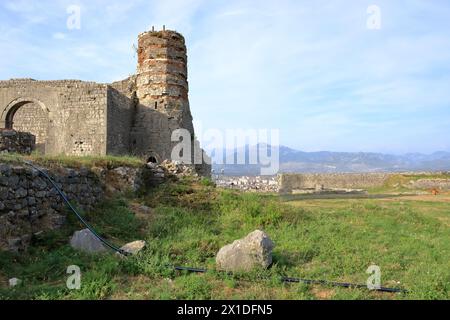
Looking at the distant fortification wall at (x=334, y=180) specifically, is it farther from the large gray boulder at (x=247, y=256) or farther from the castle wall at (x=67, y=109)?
the large gray boulder at (x=247, y=256)

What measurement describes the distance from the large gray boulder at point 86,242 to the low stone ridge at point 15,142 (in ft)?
15.6

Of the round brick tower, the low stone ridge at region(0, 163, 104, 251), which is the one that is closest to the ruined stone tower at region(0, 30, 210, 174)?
the round brick tower

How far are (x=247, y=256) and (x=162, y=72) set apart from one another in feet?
41.4

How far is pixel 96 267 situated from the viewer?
6.42 meters

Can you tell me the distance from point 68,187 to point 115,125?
25.5 ft

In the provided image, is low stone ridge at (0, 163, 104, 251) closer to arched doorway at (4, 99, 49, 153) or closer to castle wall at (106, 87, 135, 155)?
castle wall at (106, 87, 135, 155)

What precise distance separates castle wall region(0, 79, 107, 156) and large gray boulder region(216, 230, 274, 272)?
1059 cm

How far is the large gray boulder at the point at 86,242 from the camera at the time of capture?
734 cm

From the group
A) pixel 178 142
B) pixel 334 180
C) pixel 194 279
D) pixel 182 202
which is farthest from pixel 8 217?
pixel 334 180

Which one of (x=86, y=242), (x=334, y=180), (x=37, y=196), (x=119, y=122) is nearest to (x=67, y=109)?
(x=119, y=122)

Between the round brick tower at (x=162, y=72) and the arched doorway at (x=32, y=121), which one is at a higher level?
Result: the round brick tower at (x=162, y=72)

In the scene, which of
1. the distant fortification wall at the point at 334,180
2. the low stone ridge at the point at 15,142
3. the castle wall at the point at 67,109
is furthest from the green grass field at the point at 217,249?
the distant fortification wall at the point at 334,180

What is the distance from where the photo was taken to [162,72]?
1780 cm

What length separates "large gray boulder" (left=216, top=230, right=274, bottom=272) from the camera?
6.72 meters
